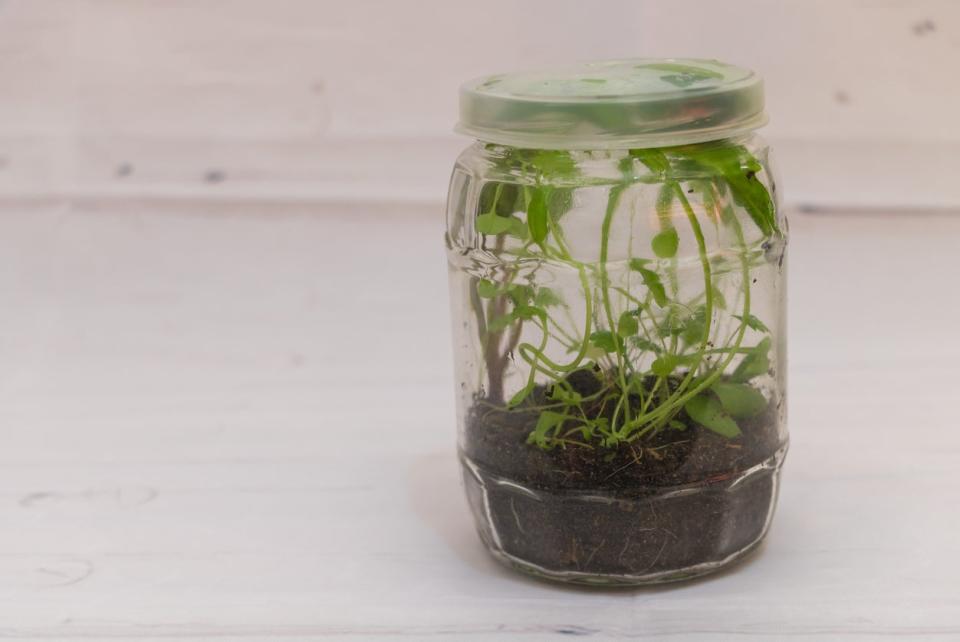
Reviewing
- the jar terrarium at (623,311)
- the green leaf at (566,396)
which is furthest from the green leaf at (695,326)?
the green leaf at (566,396)

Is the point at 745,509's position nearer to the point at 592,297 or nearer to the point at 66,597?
the point at 592,297

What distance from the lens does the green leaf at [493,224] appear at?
Answer: 1192mm

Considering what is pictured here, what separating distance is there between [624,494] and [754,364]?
18 cm

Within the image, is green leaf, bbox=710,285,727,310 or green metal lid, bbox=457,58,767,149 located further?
green leaf, bbox=710,285,727,310

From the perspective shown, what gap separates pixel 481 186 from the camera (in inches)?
48.2

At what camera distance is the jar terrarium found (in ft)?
3.78

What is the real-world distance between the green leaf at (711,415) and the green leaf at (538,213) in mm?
203

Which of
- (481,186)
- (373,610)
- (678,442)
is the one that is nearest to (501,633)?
(373,610)

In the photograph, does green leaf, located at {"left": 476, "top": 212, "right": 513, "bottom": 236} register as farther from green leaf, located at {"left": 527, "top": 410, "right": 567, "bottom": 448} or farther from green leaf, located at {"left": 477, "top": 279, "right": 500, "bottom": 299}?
green leaf, located at {"left": 527, "top": 410, "right": 567, "bottom": 448}

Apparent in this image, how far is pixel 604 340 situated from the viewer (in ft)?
3.92

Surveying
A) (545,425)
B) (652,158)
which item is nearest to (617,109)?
(652,158)

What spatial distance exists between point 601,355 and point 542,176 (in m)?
0.17

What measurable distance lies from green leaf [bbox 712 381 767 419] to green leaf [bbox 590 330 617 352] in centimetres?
10

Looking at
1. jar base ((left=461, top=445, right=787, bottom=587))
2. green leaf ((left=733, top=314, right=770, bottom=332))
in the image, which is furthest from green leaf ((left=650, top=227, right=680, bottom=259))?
jar base ((left=461, top=445, right=787, bottom=587))
